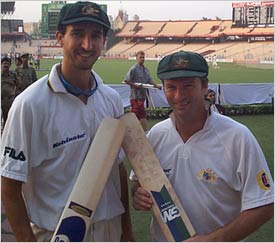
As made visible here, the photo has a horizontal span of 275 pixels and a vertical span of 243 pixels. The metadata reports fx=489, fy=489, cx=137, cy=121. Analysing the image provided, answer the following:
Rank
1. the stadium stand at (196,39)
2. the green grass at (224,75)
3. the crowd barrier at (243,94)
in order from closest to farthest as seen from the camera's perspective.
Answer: the crowd barrier at (243,94)
the green grass at (224,75)
the stadium stand at (196,39)

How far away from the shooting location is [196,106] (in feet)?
6.01

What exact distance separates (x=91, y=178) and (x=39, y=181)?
0.25 meters

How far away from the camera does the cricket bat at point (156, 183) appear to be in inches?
69.7

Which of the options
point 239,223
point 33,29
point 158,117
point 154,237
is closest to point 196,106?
point 239,223

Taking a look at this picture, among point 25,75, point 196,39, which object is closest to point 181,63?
point 25,75

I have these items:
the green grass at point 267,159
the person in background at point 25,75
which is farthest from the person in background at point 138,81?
the person in background at point 25,75

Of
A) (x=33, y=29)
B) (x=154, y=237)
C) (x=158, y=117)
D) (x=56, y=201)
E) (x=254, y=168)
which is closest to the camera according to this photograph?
(x=254, y=168)

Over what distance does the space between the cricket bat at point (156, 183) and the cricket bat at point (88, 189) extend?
9 cm

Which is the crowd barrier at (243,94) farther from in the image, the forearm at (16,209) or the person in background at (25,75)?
the forearm at (16,209)

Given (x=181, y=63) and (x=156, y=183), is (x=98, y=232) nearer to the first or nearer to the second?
(x=156, y=183)

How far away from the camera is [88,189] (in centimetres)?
175

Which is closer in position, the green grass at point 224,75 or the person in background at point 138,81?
the person in background at point 138,81

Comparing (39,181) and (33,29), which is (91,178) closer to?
(39,181)

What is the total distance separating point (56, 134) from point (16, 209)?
320mm
